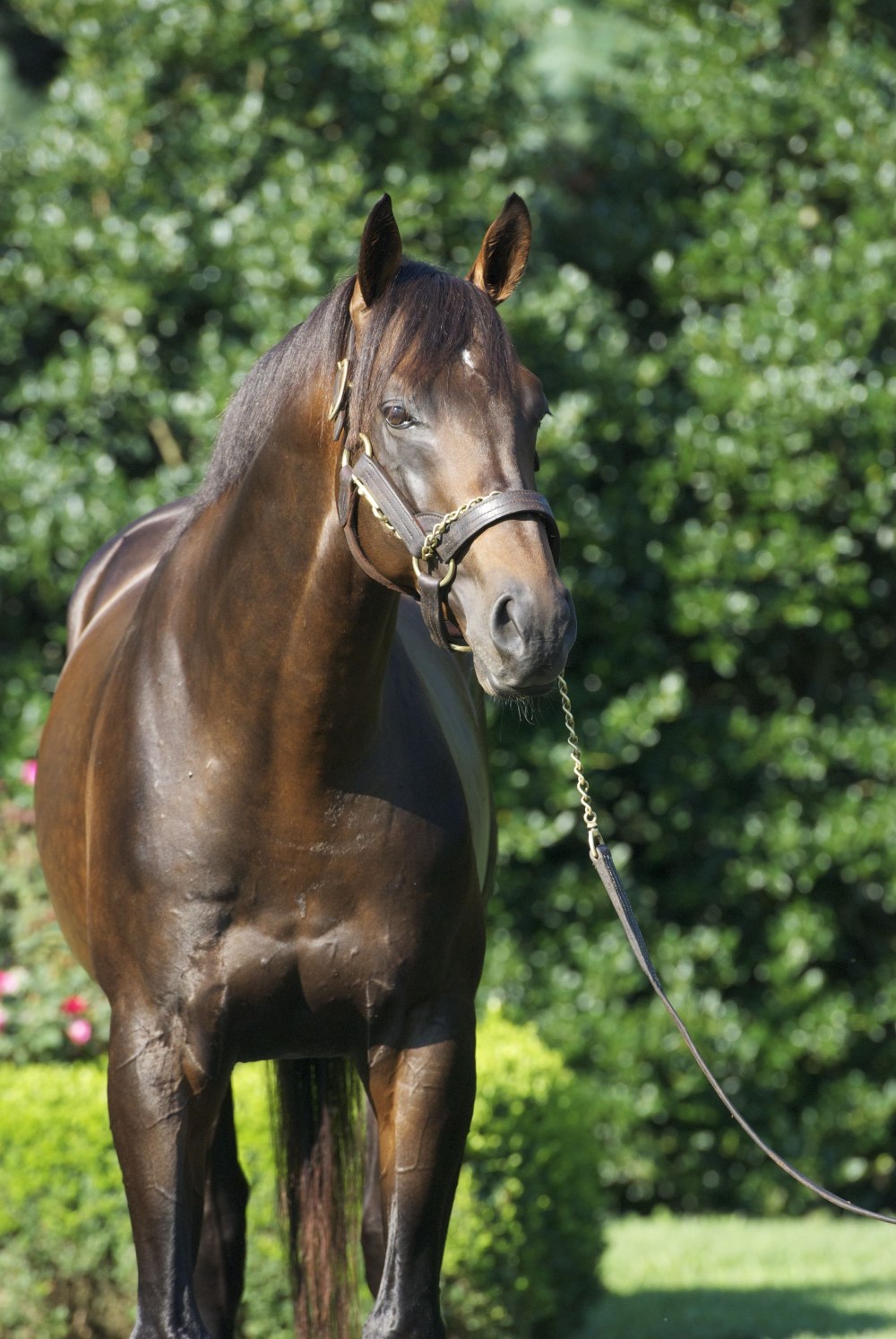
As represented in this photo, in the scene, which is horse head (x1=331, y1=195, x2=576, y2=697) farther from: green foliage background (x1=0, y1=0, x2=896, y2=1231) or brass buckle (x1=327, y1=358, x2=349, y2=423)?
green foliage background (x1=0, y1=0, x2=896, y2=1231)

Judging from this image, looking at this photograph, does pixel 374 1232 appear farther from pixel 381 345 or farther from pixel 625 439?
pixel 625 439

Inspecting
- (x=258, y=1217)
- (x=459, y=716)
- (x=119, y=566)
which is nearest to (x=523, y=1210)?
(x=258, y=1217)

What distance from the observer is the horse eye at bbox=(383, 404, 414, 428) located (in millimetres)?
2238

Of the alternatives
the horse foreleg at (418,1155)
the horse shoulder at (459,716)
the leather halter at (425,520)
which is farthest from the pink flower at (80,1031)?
the leather halter at (425,520)

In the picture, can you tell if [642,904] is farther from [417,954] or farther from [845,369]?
[417,954]

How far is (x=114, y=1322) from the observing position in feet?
15.6

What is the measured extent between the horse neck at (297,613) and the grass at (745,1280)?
3458 millimetres

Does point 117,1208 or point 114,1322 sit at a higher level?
point 117,1208

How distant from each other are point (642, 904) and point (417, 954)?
4891 millimetres

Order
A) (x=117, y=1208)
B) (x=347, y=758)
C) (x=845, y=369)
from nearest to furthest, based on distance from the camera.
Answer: (x=347, y=758)
(x=117, y=1208)
(x=845, y=369)

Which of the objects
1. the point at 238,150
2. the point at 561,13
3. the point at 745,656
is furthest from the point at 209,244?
the point at 745,656

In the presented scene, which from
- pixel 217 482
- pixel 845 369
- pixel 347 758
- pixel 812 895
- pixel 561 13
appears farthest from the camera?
pixel 561 13

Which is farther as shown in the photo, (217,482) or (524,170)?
(524,170)

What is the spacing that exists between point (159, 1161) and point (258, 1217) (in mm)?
2273
